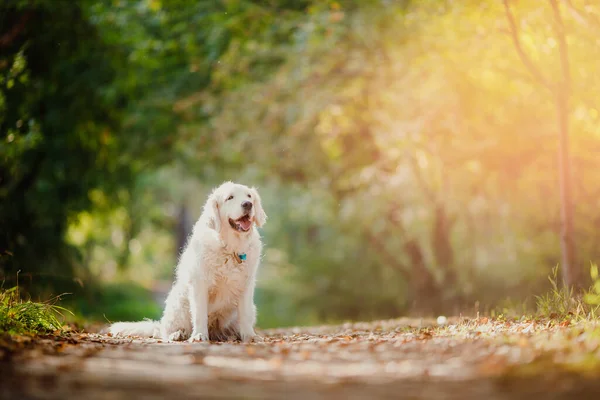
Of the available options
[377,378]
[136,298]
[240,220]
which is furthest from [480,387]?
[136,298]

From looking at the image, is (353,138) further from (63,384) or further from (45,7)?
(63,384)

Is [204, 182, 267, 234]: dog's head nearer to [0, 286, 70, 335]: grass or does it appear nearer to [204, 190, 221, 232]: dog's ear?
[204, 190, 221, 232]: dog's ear

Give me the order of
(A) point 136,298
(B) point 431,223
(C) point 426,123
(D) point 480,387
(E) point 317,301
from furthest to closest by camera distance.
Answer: (A) point 136,298, (E) point 317,301, (B) point 431,223, (C) point 426,123, (D) point 480,387

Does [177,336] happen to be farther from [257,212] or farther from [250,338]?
[257,212]

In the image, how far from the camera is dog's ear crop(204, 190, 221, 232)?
7730mm

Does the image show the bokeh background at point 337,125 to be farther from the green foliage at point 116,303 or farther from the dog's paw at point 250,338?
the dog's paw at point 250,338

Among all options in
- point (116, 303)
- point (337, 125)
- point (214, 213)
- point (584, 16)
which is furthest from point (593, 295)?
point (116, 303)

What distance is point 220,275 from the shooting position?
7531 mm

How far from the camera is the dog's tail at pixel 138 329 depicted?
8.23 meters

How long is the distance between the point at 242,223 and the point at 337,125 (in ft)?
34.8

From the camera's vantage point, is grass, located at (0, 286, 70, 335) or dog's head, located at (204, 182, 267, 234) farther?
dog's head, located at (204, 182, 267, 234)

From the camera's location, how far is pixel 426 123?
15.9 metres

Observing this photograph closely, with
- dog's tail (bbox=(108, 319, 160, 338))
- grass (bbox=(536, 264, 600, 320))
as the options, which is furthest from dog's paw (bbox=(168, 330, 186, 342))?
grass (bbox=(536, 264, 600, 320))

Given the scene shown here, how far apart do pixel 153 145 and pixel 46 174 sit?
3329mm
